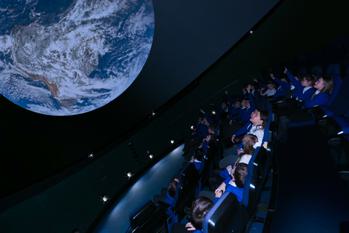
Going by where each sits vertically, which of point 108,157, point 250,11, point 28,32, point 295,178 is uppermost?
point 250,11

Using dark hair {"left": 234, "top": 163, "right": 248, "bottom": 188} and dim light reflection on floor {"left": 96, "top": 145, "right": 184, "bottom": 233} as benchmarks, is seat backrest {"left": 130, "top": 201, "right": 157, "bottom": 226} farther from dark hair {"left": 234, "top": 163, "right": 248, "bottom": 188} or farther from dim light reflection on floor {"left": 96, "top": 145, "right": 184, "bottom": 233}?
dim light reflection on floor {"left": 96, "top": 145, "right": 184, "bottom": 233}

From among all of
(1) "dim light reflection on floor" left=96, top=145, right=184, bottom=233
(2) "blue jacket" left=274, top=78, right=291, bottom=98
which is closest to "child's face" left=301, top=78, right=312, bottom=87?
(2) "blue jacket" left=274, top=78, right=291, bottom=98

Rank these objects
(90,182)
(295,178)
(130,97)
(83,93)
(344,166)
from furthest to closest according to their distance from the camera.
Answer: (130,97), (90,182), (83,93), (295,178), (344,166)

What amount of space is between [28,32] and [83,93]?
108 cm

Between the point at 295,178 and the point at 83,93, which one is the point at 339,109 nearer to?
the point at 295,178

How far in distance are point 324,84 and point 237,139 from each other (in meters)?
1.52

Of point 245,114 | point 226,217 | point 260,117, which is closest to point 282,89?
point 245,114

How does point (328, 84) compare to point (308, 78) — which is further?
point (308, 78)

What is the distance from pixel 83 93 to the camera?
3918 mm

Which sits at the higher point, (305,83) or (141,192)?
(305,83)

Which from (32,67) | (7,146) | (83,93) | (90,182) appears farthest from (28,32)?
(90,182)

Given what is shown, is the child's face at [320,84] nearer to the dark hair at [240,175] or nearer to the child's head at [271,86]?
the dark hair at [240,175]

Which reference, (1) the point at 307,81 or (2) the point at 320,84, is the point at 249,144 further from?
(1) the point at 307,81

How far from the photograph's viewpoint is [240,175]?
2.36m
